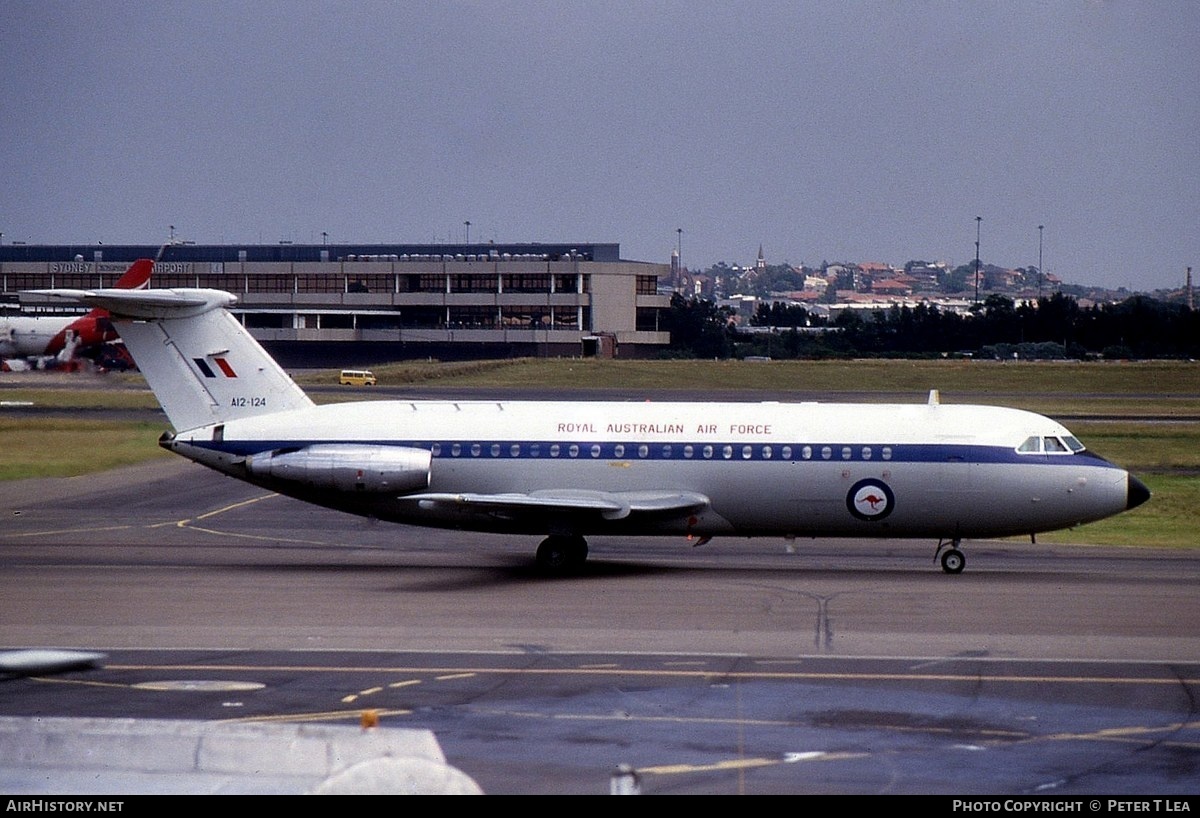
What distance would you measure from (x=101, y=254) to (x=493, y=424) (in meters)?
126

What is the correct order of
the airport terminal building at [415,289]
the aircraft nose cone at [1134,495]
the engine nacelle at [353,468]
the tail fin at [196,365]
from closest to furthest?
the aircraft nose cone at [1134,495] → the engine nacelle at [353,468] → the tail fin at [196,365] → the airport terminal building at [415,289]

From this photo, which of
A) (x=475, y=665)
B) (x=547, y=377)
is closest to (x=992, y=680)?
(x=475, y=665)

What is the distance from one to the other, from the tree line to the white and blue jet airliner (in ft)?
314

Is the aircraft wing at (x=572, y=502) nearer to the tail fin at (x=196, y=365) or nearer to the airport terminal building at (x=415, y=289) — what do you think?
the tail fin at (x=196, y=365)

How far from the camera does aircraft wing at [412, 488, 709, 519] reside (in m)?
28.9

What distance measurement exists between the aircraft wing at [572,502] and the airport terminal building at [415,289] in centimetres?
9999

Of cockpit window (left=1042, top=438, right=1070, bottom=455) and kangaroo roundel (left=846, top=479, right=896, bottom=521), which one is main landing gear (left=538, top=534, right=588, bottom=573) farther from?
cockpit window (left=1042, top=438, right=1070, bottom=455)

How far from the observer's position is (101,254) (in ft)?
478

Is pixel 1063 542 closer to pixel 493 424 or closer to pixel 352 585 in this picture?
pixel 493 424

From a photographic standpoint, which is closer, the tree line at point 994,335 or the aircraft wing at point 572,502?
the aircraft wing at point 572,502

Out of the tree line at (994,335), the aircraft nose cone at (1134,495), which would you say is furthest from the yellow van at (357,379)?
the aircraft nose cone at (1134,495)

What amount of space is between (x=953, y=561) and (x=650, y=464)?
6834 millimetres

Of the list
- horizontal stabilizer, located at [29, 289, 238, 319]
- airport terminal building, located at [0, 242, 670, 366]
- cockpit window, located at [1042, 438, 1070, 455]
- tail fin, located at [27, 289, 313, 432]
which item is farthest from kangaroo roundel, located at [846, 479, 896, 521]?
airport terminal building, located at [0, 242, 670, 366]

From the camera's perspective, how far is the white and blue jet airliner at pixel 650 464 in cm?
2942
